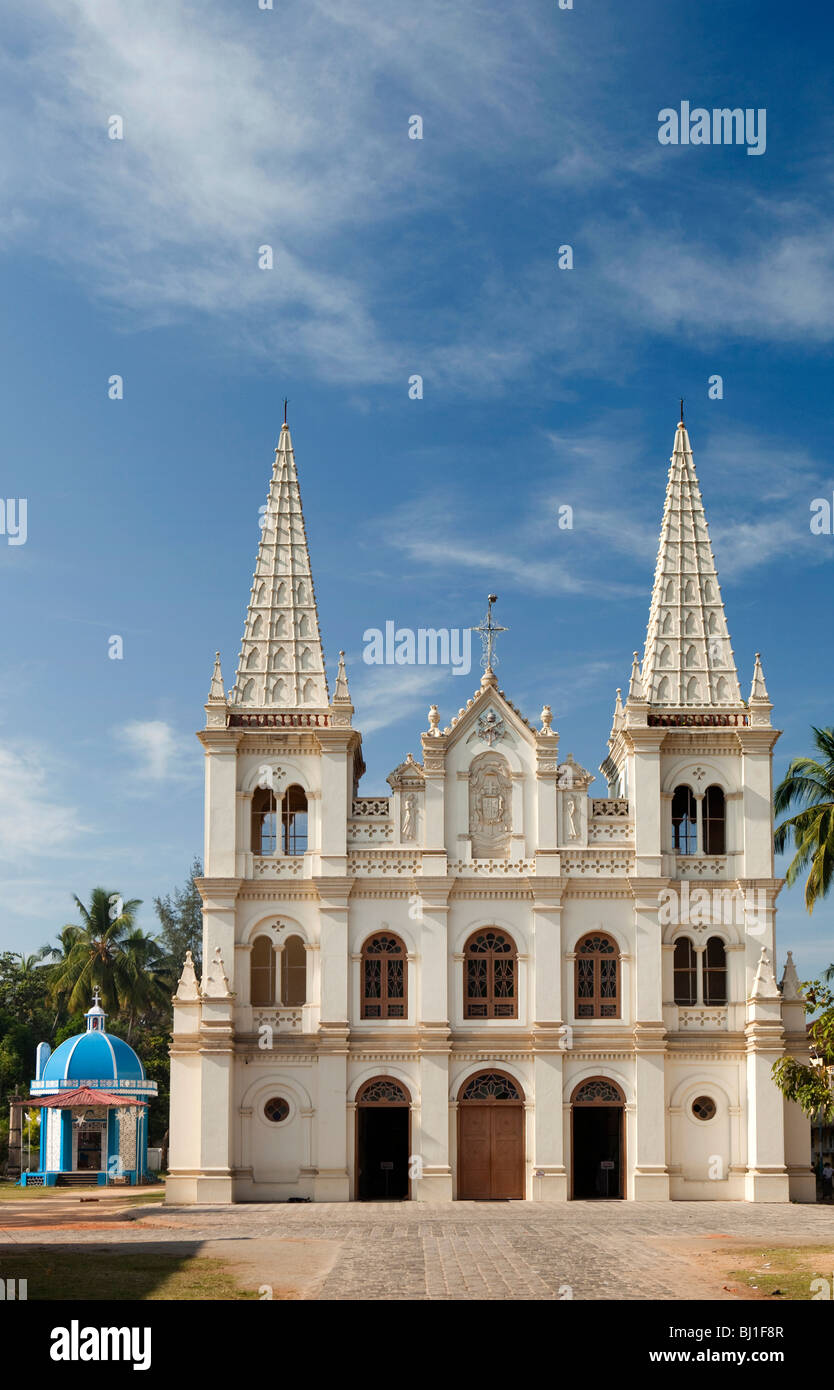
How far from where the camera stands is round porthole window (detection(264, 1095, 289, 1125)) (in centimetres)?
4162

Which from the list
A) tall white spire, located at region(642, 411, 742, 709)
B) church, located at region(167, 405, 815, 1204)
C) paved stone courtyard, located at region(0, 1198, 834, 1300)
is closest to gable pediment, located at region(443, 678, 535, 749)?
church, located at region(167, 405, 815, 1204)

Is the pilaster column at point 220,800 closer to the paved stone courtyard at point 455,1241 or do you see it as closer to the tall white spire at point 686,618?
the paved stone courtyard at point 455,1241

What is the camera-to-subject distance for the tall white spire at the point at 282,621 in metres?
44.3

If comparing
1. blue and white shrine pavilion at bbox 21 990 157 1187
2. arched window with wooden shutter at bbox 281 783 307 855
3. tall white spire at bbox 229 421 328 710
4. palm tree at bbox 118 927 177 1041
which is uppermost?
tall white spire at bbox 229 421 328 710

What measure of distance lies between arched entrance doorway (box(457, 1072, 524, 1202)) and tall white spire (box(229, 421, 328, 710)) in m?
11.0

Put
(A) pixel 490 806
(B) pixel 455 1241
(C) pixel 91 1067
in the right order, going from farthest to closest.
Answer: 1. (C) pixel 91 1067
2. (A) pixel 490 806
3. (B) pixel 455 1241

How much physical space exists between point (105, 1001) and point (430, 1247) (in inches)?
1798

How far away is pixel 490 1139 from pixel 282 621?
49.5 feet

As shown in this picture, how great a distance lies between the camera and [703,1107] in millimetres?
42000

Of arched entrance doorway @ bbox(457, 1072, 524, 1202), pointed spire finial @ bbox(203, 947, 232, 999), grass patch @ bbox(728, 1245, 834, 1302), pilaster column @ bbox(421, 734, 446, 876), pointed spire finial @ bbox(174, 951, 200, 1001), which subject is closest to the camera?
grass patch @ bbox(728, 1245, 834, 1302)

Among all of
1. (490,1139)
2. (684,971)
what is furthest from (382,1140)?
(684,971)

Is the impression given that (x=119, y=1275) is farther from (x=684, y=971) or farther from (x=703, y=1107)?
(x=684, y=971)

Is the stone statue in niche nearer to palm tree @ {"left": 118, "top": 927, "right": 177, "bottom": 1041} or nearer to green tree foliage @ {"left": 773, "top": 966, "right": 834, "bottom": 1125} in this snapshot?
green tree foliage @ {"left": 773, "top": 966, "right": 834, "bottom": 1125}

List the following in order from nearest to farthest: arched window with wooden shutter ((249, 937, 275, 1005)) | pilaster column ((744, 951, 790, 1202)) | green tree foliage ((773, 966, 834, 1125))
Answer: green tree foliage ((773, 966, 834, 1125))
pilaster column ((744, 951, 790, 1202))
arched window with wooden shutter ((249, 937, 275, 1005))
